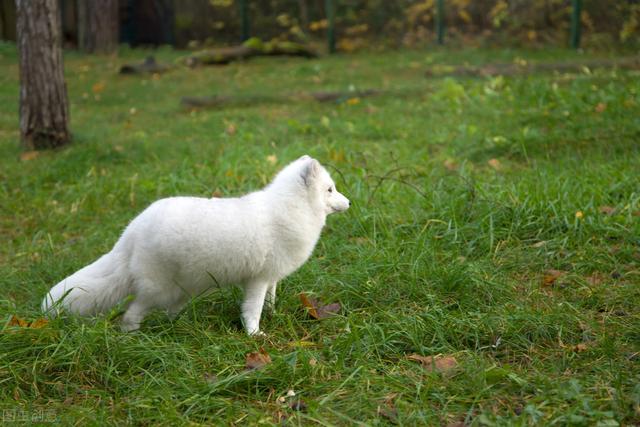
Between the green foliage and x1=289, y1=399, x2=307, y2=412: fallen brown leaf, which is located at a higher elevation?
the green foliage

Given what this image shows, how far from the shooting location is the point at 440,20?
55.7ft

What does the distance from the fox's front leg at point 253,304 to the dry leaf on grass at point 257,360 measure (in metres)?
0.27

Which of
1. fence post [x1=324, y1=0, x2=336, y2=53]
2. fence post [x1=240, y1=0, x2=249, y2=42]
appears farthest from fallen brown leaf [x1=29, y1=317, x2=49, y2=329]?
fence post [x1=240, y1=0, x2=249, y2=42]

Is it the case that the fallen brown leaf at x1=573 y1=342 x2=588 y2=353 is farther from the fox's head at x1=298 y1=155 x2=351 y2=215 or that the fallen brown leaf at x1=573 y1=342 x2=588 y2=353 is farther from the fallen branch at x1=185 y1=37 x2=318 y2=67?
the fallen branch at x1=185 y1=37 x2=318 y2=67

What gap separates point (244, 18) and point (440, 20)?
508cm

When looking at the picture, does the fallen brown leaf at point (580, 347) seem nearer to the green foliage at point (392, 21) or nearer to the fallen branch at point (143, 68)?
the fallen branch at point (143, 68)

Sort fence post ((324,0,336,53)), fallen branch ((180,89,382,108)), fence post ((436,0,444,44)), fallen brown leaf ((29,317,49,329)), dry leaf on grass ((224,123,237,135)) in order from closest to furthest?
1. fallen brown leaf ((29,317,49,329))
2. dry leaf on grass ((224,123,237,135))
3. fallen branch ((180,89,382,108))
4. fence post ((436,0,444,44))
5. fence post ((324,0,336,53))

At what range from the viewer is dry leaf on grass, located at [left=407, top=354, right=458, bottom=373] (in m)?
3.19

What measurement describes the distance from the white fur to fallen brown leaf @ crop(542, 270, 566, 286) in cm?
140

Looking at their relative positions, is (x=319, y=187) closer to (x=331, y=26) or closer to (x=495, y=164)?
(x=495, y=164)

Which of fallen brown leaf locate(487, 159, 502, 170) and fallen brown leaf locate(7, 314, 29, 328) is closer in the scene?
fallen brown leaf locate(7, 314, 29, 328)

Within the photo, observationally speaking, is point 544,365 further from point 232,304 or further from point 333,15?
point 333,15

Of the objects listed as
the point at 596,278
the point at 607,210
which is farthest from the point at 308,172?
the point at 607,210

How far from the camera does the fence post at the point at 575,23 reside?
50.3ft
